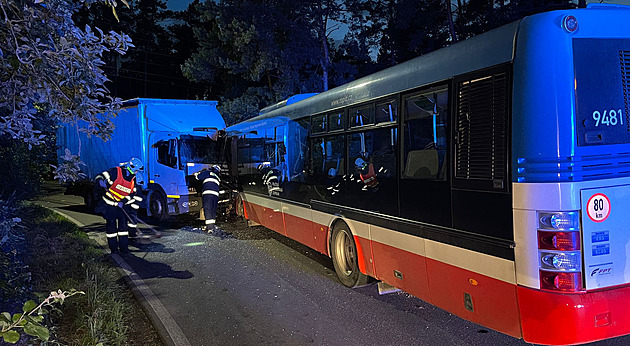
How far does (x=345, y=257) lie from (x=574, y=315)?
3.82 meters

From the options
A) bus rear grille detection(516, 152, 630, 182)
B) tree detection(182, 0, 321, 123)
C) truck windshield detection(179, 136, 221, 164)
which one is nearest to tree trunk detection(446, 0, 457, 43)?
tree detection(182, 0, 321, 123)

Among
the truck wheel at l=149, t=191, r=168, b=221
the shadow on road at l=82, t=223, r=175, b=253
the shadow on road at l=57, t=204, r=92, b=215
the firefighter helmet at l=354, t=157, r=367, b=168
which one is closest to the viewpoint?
the firefighter helmet at l=354, t=157, r=367, b=168

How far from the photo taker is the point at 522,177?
12.6 ft

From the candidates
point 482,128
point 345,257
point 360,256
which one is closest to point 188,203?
point 345,257

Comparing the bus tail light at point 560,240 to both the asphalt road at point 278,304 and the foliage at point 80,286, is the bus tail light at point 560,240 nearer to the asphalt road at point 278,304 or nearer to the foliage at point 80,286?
the asphalt road at point 278,304

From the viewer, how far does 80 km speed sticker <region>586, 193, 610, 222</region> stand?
373cm

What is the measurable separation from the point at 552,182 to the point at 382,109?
8.46ft

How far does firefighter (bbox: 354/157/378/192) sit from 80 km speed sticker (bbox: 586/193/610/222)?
8.80ft

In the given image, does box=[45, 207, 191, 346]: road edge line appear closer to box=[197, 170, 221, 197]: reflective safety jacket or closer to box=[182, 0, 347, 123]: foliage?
box=[197, 170, 221, 197]: reflective safety jacket

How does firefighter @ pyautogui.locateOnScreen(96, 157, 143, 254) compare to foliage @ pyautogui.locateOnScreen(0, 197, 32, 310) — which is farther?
firefighter @ pyautogui.locateOnScreen(96, 157, 143, 254)

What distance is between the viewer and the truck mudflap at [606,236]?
372 centimetres

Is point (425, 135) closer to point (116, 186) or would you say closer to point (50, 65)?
point (50, 65)

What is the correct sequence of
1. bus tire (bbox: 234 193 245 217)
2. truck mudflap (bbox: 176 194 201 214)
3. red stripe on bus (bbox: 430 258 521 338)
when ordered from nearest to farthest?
red stripe on bus (bbox: 430 258 521 338), bus tire (bbox: 234 193 245 217), truck mudflap (bbox: 176 194 201 214)

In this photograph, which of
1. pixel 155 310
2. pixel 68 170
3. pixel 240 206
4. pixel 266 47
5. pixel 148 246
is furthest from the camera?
pixel 266 47
